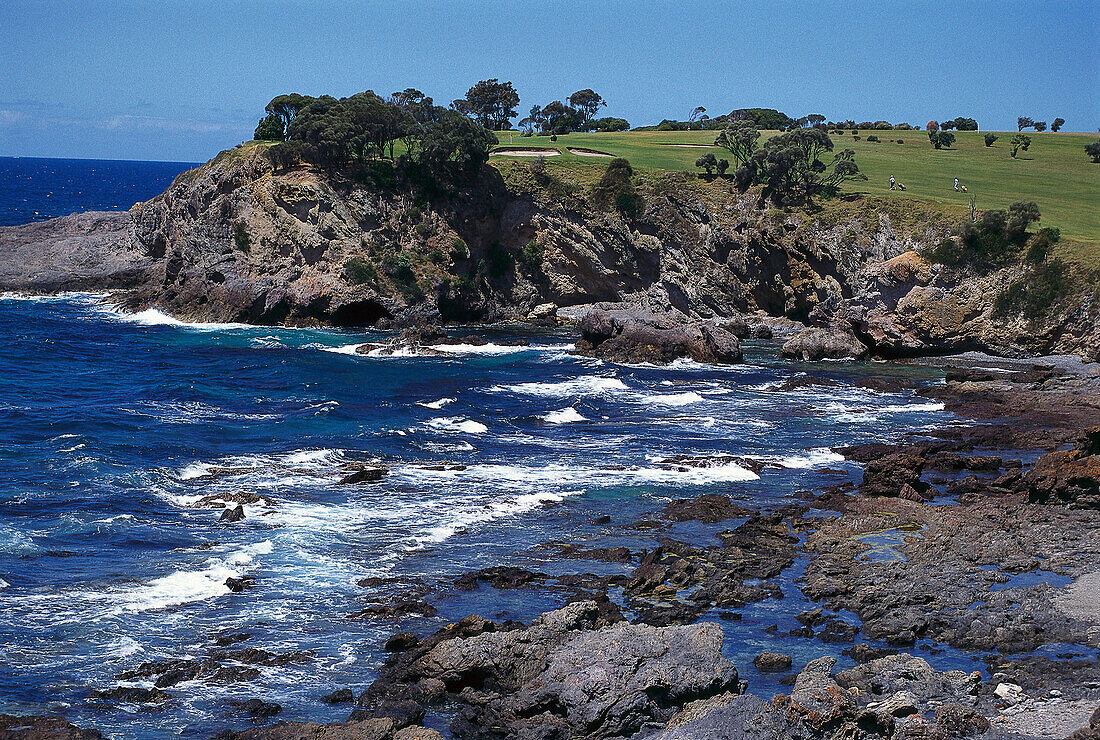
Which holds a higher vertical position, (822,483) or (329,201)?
(329,201)

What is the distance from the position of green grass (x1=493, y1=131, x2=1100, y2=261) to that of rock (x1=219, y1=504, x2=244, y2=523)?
48150mm

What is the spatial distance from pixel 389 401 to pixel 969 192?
46.3 meters

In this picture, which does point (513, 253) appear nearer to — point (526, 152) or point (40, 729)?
point (526, 152)

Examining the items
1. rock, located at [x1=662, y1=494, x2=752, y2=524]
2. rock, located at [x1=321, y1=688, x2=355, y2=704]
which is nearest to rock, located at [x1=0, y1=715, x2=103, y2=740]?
rock, located at [x1=321, y1=688, x2=355, y2=704]

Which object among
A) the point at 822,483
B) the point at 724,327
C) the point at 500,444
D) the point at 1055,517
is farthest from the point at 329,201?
the point at 1055,517

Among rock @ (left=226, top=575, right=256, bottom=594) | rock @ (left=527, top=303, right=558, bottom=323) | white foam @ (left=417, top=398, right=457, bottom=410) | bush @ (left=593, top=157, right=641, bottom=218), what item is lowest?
rock @ (left=226, top=575, right=256, bottom=594)

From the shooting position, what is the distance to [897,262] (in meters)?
57.4

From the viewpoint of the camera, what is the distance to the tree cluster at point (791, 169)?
67688mm

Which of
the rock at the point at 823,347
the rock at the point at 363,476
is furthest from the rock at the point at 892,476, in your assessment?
the rock at the point at 823,347

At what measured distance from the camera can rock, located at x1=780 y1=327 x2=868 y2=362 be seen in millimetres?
Answer: 55219

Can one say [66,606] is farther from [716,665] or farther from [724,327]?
[724,327]

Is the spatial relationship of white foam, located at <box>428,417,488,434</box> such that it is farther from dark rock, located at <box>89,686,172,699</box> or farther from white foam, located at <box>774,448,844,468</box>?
dark rock, located at <box>89,686,172,699</box>

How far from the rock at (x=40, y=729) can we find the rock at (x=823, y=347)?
45975mm

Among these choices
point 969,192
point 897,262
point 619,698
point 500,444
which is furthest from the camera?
point 969,192
